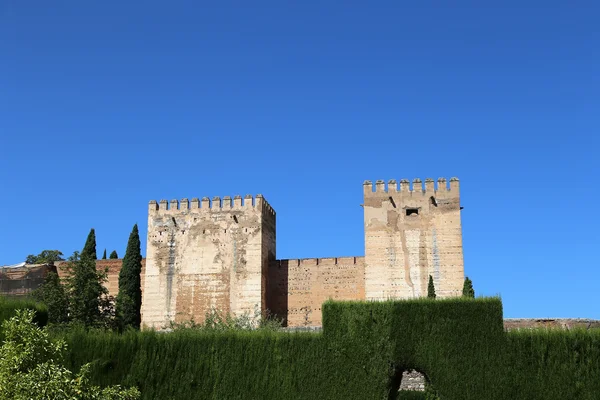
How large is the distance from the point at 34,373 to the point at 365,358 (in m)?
6.91

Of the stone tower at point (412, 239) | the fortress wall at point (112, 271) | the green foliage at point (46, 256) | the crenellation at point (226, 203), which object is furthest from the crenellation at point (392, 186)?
the green foliage at point (46, 256)

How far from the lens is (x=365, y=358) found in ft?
48.2

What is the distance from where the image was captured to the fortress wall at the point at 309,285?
32875 millimetres

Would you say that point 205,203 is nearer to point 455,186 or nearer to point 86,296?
point 86,296

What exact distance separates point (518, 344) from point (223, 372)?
673 cm

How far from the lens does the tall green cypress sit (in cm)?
3212

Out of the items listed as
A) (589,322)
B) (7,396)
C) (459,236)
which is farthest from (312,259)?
(7,396)

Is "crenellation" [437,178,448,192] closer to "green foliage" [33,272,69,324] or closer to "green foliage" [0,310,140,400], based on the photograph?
"green foliage" [33,272,69,324]

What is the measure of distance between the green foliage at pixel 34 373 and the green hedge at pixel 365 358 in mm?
3264

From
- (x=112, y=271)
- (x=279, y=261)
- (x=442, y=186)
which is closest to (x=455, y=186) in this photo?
(x=442, y=186)

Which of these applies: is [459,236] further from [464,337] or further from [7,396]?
[7,396]

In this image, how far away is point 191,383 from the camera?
15586 millimetres

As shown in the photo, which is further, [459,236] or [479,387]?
[459,236]

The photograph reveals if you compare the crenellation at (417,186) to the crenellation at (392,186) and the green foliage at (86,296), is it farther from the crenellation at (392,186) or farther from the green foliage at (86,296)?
the green foliage at (86,296)
